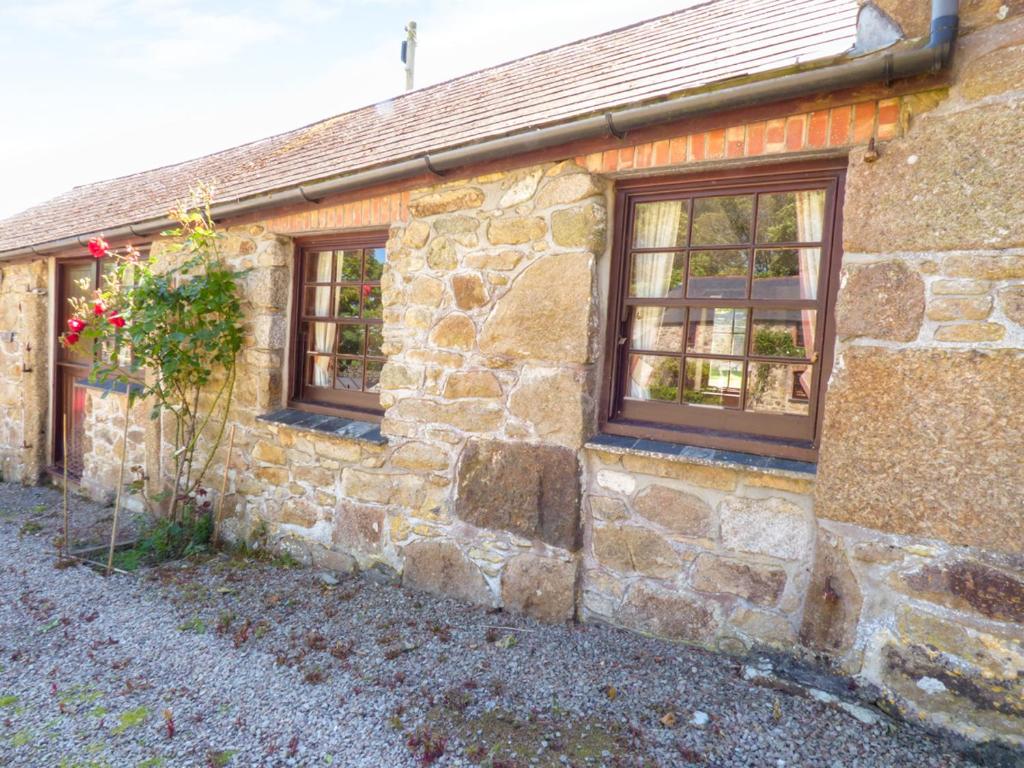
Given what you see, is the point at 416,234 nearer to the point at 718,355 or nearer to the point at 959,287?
the point at 718,355

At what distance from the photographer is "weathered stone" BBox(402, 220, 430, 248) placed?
3.72 metres

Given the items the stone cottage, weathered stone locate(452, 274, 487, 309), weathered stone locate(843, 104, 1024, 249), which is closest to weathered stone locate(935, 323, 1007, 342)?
the stone cottage

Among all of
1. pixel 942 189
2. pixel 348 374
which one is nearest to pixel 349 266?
pixel 348 374

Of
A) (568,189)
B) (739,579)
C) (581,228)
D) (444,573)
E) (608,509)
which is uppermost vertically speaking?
(568,189)

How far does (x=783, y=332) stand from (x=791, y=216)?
1.73 feet

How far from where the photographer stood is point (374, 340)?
4.35 meters

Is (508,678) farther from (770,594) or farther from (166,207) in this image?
(166,207)

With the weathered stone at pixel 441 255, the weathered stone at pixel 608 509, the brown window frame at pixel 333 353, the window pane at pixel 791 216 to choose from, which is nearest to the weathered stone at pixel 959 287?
the window pane at pixel 791 216

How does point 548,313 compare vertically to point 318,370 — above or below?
above

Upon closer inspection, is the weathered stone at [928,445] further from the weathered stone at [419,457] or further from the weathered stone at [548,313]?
the weathered stone at [419,457]

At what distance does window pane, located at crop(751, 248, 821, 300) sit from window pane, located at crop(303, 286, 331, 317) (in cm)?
303

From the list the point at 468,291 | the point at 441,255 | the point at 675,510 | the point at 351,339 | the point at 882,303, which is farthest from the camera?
the point at 351,339

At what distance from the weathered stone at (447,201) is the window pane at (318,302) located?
120cm

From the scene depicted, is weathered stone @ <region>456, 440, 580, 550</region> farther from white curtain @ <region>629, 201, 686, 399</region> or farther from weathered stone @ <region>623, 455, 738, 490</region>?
Answer: white curtain @ <region>629, 201, 686, 399</region>
